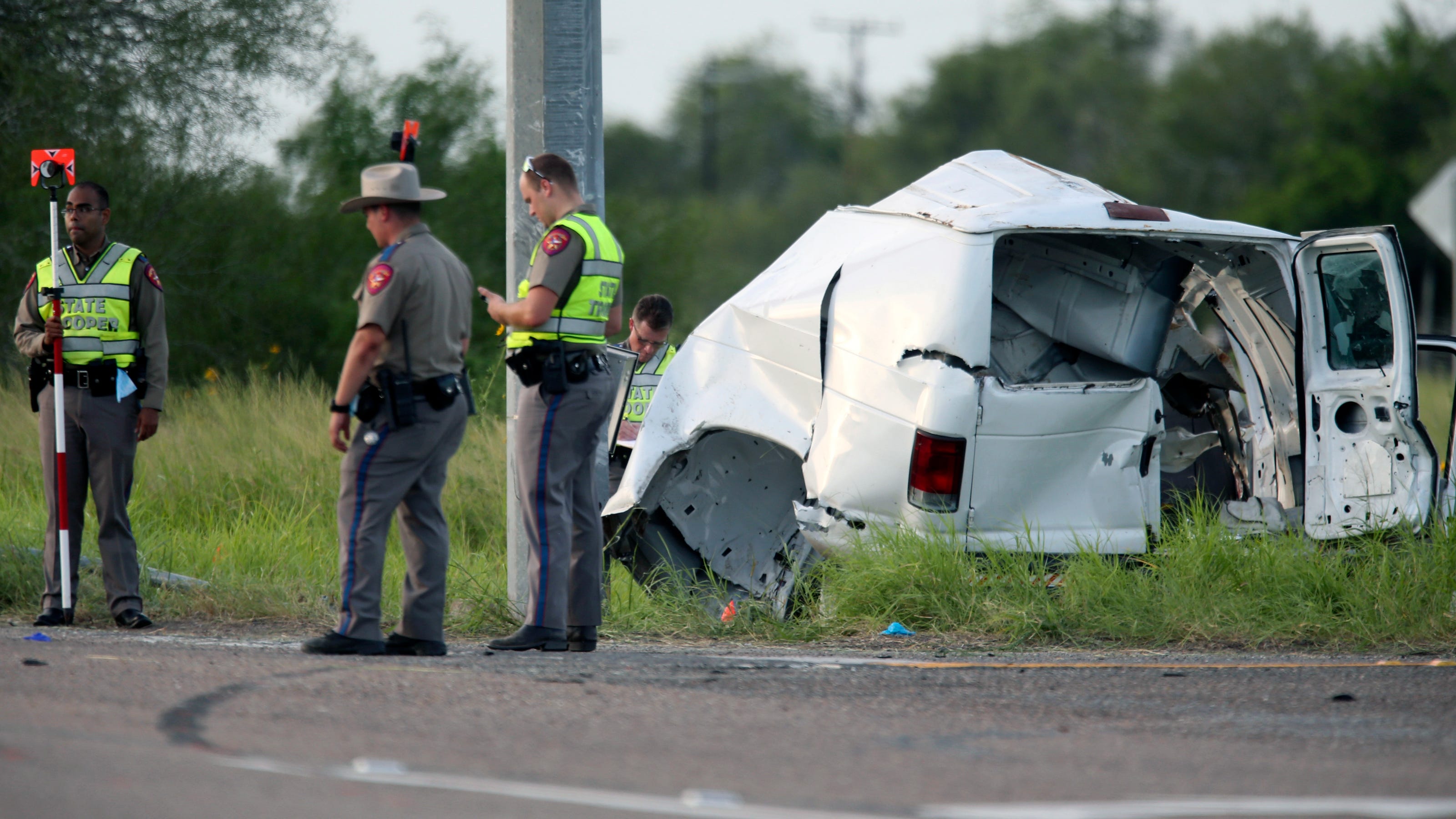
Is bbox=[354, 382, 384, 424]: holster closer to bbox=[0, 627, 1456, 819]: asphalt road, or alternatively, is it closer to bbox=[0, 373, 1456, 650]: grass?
bbox=[0, 627, 1456, 819]: asphalt road

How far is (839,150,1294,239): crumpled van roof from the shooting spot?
20.1ft

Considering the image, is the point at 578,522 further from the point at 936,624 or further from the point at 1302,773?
the point at 1302,773

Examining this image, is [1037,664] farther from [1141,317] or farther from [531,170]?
[531,170]

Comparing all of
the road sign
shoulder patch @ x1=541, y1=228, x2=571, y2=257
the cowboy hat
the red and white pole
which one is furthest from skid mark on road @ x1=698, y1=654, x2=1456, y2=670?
the road sign

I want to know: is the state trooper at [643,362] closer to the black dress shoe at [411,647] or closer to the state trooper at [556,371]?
the state trooper at [556,371]

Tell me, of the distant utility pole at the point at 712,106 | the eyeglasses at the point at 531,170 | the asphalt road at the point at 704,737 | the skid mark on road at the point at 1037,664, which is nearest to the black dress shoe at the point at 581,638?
the asphalt road at the point at 704,737

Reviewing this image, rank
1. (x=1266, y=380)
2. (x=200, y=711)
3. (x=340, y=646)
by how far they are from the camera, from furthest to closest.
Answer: (x=1266, y=380)
(x=340, y=646)
(x=200, y=711)

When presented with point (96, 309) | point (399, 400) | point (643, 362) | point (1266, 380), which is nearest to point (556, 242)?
point (399, 400)

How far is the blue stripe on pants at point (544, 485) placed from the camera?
5445 millimetres

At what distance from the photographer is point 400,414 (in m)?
5.12

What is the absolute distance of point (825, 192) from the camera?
6644cm

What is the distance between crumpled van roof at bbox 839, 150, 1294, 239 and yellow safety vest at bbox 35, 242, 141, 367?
3.30 m

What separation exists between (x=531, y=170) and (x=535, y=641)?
177cm

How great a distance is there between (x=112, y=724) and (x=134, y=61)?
1067 cm
